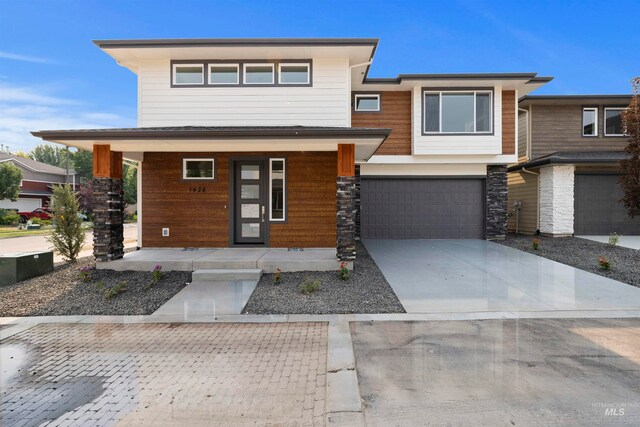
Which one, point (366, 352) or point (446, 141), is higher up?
point (446, 141)

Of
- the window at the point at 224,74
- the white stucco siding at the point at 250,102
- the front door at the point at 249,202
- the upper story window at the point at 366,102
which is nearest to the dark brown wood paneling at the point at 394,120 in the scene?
the upper story window at the point at 366,102

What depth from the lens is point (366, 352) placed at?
3824mm

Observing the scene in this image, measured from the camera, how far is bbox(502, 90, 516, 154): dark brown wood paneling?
1203 cm

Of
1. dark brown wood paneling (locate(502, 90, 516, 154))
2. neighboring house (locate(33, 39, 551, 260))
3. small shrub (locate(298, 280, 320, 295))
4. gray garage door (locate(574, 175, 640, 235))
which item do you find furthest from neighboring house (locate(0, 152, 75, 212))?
gray garage door (locate(574, 175, 640, 235))

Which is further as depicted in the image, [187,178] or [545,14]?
[545,14]

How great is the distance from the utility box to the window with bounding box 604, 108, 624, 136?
19871 mm

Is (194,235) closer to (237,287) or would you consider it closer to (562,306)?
(237,287)

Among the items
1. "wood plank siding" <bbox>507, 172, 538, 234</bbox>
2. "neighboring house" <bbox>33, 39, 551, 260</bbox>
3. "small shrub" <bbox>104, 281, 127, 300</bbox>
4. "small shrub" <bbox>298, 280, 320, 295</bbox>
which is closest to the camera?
"small shrub" <bbox>104, 281, 127, 300</bbox>

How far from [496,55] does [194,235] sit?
1482 inches

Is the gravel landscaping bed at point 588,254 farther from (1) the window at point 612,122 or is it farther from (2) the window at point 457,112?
(1) the window at point 612,122

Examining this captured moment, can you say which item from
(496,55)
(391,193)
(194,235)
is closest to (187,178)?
(194,235)

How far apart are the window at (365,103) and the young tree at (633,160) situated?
8.49 metres

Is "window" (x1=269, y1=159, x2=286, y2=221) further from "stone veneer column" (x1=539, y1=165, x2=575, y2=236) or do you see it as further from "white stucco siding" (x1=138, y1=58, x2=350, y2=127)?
"stone veneer column" (x1=539, y1=165, x2=575, y2=236)

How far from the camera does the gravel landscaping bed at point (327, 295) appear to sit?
17.4ft
